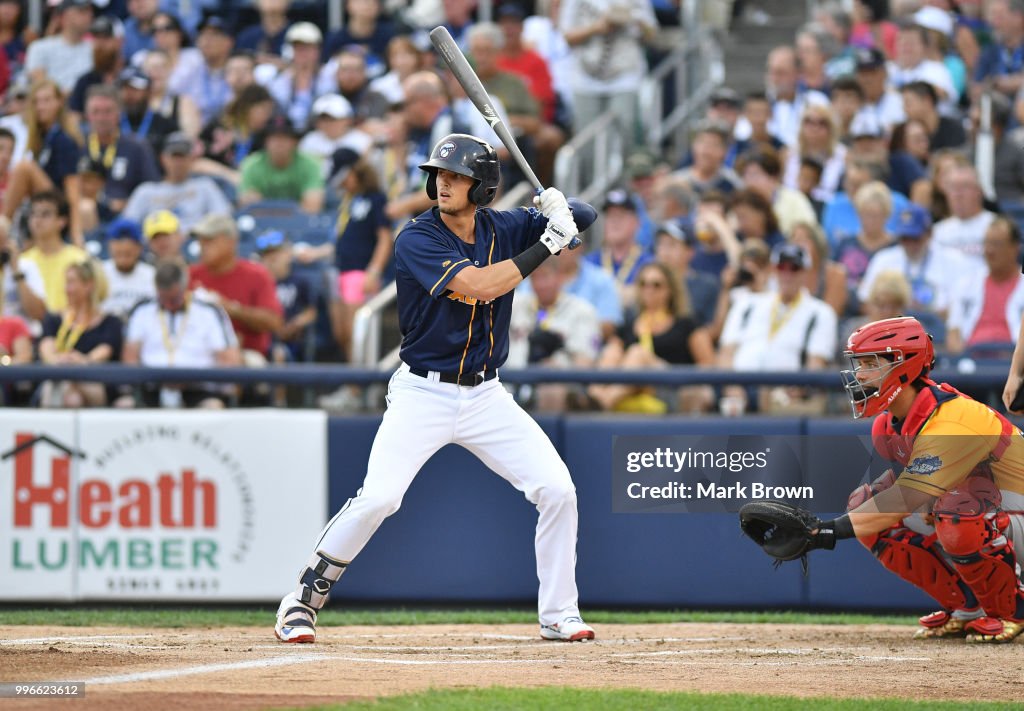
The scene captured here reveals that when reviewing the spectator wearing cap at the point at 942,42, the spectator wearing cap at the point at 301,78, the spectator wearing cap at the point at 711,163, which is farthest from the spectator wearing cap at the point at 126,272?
the spectator wearing cap at the point at 942,42

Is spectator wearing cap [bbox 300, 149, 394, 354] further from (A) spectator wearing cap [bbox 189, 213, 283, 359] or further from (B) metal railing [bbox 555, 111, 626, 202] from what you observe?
(B) metal railing [bbox 555, 111, 626, 202]

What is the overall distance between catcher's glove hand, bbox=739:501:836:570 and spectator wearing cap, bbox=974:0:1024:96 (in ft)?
23.9

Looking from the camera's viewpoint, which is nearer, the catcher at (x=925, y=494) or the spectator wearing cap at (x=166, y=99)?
the catcher at (x=925, y=494)

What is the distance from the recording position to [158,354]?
9.48m

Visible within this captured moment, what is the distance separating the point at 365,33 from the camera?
1445cm

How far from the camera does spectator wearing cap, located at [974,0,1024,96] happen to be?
12453mm

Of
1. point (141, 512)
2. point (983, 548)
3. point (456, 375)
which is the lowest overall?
point (141, 512)

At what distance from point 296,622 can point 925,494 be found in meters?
2.61

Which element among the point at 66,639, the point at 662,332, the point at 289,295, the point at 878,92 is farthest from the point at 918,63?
the point at 66,639

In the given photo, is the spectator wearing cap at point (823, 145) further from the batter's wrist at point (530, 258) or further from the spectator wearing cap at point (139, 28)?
the spectator wearing cap at point (139, 28)

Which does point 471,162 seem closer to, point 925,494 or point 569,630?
point 569,630

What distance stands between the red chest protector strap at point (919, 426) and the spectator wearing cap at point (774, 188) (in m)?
4.58

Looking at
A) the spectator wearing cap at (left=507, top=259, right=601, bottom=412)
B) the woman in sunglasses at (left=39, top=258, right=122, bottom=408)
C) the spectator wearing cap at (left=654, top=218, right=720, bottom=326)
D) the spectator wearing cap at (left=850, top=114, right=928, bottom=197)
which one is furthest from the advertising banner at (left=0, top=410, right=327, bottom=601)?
the spectator wearing cap at (left=850, top=114, right=928, bottom=197)

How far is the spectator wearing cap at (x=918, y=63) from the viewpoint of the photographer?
12.5m
